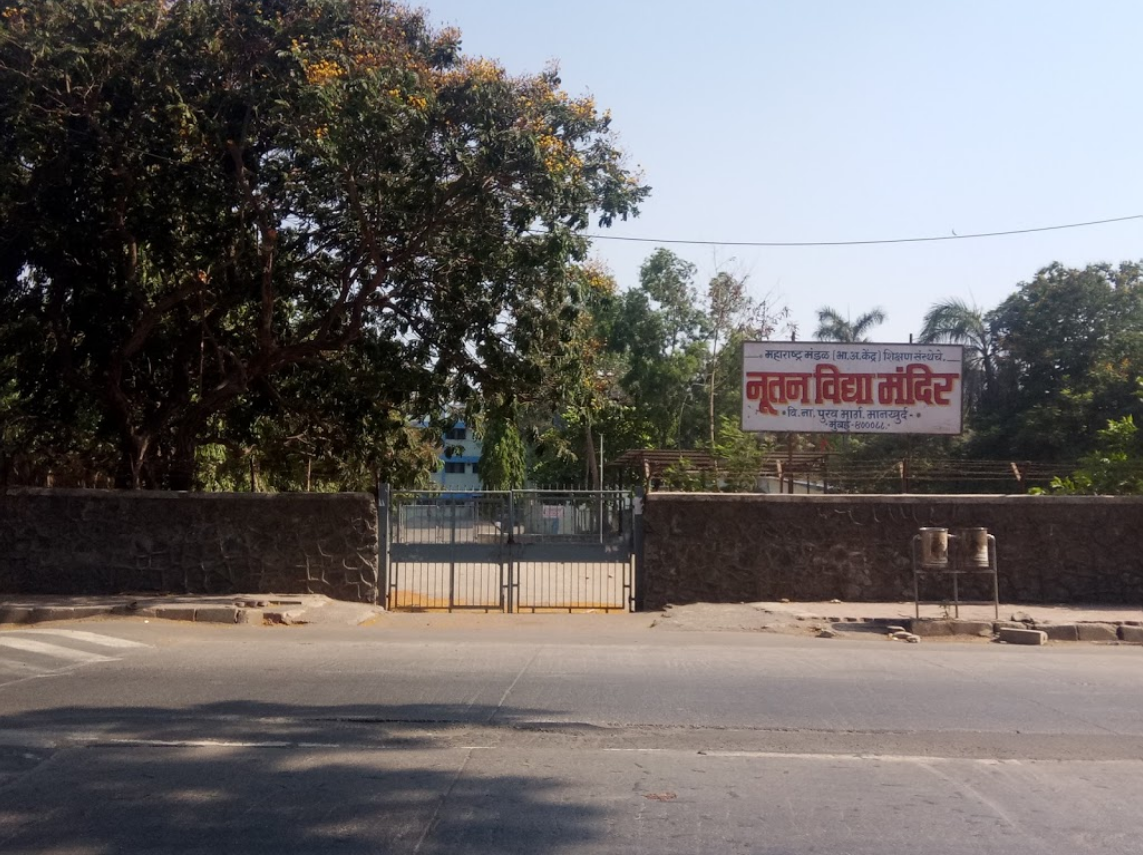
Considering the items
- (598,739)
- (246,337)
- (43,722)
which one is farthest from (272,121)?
(598,739)

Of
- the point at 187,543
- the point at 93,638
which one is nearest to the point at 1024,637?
the point at 93,638

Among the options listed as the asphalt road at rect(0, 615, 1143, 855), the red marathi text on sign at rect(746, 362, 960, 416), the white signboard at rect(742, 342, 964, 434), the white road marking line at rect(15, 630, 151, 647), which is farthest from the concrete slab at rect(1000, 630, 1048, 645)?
the white road marking line at rect(15, 630, 151, 647)

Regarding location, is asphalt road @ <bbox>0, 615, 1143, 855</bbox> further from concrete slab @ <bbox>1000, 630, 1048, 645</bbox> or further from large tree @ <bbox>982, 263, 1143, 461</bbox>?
large tree @ <bbox>982, 263, 1143, 461</bbox>

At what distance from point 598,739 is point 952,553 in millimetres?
9751

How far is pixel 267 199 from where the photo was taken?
1709 cm

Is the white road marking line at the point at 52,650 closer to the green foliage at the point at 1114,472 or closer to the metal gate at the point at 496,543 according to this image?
the metal gate at the point at 496,543

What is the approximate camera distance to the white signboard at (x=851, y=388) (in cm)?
1956

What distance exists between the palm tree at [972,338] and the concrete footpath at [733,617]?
837 inches

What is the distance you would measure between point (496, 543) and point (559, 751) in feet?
33.6

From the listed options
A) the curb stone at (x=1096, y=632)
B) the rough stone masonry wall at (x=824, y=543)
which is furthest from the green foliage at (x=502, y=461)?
the curb stone at (x=1096, y=632)

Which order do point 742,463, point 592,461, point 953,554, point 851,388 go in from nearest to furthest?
point 953,554
point 851,388
point 742,463
point 592,461

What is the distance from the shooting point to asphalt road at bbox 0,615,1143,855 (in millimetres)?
6203

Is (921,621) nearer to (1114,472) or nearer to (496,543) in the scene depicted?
(1114,472)

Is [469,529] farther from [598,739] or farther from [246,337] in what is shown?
[598,739]
